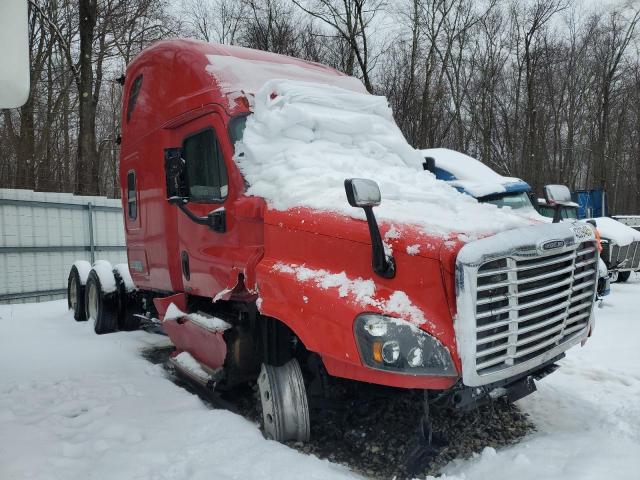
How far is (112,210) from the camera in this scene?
1305 cm

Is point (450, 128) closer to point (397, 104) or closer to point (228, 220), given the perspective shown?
point (397, 104)

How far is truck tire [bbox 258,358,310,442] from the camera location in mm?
3656

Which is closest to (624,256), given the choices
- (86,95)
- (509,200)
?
(509,200)

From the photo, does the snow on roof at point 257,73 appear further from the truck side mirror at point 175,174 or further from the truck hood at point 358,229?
the truck hood at point 358,229

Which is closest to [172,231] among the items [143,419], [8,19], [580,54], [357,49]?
[143,419]

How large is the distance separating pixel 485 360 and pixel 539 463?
3.08 ft

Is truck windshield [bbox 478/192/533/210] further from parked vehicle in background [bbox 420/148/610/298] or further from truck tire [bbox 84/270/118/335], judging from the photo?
truck tire [bbox 84/270/118/335]

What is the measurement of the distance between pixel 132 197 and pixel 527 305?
475cm

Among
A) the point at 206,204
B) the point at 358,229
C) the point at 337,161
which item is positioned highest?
the point at 337,161

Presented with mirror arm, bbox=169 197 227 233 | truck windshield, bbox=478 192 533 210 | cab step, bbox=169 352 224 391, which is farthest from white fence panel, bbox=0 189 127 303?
truck windshield, bbox=478 192 533 210

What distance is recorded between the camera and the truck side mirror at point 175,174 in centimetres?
411

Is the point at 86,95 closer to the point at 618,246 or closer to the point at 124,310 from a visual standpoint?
the point at 124,310

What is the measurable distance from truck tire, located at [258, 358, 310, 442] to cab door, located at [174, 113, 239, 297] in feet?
3.02

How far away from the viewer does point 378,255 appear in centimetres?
305
